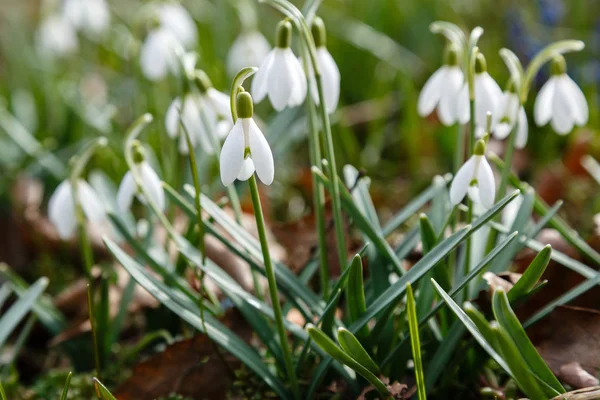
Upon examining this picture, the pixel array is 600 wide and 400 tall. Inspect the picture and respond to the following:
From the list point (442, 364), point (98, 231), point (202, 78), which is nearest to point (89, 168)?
point (98, 231)

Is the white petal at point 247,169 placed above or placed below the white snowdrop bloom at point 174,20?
above

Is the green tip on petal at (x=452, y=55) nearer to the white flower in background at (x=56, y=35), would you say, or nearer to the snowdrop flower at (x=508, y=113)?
the snowdrop flower at (x=508, y=113)

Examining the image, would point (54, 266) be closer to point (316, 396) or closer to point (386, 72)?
point (316, 396)

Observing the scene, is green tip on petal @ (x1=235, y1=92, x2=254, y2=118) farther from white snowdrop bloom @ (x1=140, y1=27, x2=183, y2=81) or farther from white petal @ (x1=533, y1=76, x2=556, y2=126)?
white snowdrop bloom @ (x1=140, y1=27, x2=183, y2=81)

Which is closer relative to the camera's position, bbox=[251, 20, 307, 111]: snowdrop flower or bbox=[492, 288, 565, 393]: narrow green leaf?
bbox=[492, 288, 565, 393]: narrow green leaf

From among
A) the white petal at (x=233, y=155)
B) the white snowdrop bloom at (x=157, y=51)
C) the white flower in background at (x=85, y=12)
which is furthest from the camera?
the white flower in background at (x=85, y=12)

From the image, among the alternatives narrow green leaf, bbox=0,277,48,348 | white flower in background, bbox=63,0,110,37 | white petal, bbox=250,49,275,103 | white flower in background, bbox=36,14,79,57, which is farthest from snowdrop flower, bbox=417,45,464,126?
white flower in background, bbox=36,14,79,57

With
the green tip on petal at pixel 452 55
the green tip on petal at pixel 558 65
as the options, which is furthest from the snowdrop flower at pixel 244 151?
the green tip on petal at pixel 558 65
